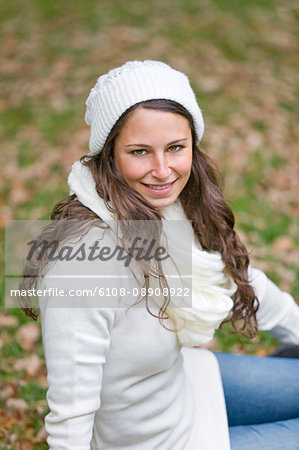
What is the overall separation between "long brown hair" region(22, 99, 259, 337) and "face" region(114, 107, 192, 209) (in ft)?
0.07

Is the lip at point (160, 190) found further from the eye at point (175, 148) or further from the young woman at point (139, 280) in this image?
the eye at point (175, 148)

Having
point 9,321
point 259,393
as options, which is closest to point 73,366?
point 259,393

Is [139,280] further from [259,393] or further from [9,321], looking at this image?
[9,321]

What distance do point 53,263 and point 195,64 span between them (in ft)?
15.6

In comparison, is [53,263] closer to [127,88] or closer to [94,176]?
[94,176]

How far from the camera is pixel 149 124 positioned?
4.99 ft

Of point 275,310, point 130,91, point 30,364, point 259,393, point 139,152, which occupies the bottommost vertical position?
point 30,364

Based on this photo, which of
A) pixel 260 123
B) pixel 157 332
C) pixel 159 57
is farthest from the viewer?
pixel 159 57

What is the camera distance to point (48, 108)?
17.6 feet

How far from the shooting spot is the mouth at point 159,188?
5.36ft

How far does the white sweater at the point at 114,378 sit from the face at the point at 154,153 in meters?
0.22

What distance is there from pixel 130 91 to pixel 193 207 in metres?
0.55

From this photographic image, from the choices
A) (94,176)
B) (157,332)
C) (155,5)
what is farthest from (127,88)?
(155,5)

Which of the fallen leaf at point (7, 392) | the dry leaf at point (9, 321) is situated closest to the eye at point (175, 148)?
the fallen leaf at point (7, 392)
